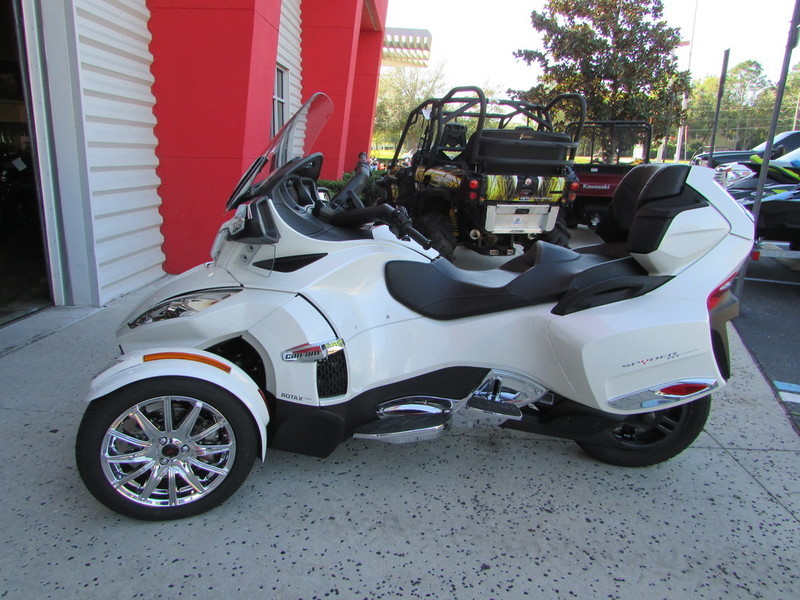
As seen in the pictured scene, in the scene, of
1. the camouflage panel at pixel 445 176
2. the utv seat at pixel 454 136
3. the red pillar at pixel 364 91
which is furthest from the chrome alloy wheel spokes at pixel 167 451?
the red pillar at pixel 364 91

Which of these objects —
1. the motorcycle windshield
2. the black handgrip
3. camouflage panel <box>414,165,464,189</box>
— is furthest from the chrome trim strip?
camouflage panel <box>414,165,464,189</box>

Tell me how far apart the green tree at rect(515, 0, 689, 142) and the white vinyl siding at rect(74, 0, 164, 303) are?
11.3 meters

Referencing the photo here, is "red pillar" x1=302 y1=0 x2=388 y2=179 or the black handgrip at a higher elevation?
"red pillar" x1=302 y1=0 x2=388 y2=179

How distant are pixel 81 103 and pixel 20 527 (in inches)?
139

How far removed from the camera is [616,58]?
13.1 m

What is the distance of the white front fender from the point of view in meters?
2.10

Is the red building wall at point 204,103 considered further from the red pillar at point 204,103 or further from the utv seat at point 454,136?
the utv seat at point 454,136

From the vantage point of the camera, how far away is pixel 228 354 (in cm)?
253

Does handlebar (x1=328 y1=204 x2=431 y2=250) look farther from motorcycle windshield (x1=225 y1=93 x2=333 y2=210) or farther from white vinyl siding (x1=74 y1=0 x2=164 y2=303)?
white vinyl siding (x1=74 y1=0 x2=164 y2=303)

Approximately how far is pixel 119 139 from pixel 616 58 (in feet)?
40.0

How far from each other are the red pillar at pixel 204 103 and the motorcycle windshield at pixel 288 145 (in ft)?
9.83

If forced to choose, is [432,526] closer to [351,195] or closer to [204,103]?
[351,195]

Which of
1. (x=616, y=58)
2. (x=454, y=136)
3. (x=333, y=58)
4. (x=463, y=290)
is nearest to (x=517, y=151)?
(x=454, y=136)

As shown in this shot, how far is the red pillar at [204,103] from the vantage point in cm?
532
